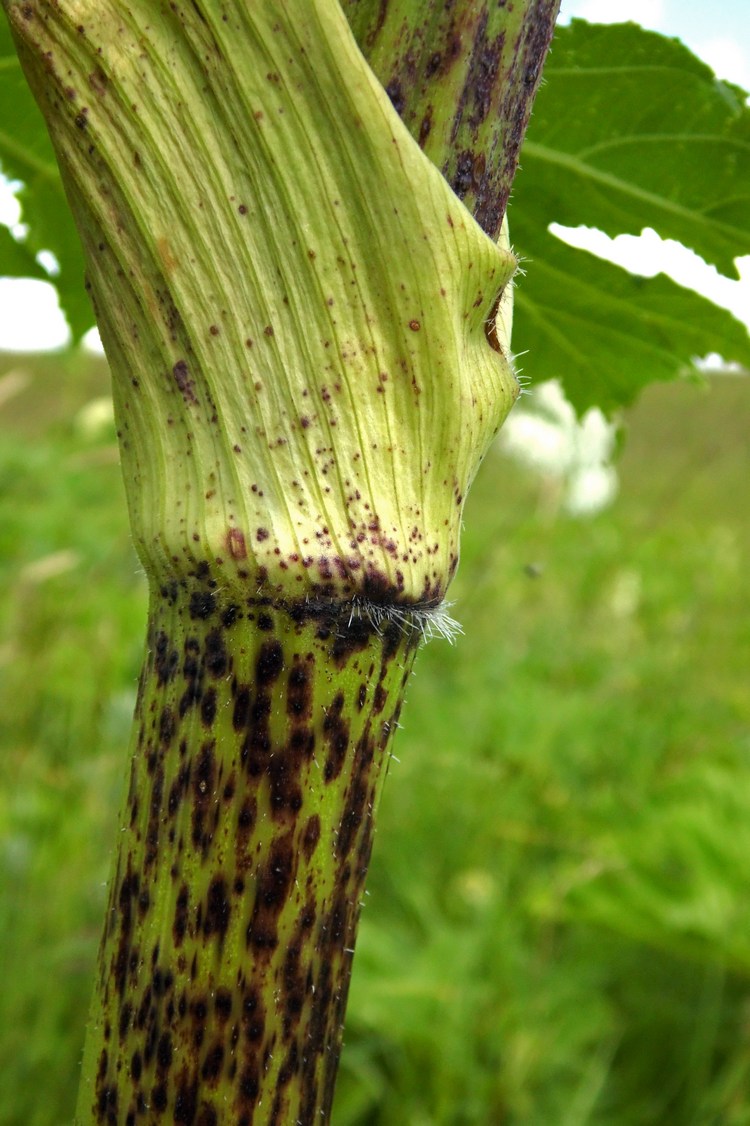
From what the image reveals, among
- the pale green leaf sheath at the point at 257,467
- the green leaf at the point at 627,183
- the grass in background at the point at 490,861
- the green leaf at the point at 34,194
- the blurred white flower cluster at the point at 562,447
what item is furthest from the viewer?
the blurred white flower cluster at the point at 562,447

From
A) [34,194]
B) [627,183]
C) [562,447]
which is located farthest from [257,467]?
[562,447]

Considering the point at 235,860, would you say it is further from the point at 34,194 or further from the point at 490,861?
the point at 490,861

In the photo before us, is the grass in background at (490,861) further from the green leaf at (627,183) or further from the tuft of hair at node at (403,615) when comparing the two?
the tuft of hair at node at (403,615)

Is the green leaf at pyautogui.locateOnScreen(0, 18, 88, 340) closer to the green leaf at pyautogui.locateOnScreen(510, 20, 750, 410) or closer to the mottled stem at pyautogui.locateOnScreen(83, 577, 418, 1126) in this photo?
the green leaf at pyautogui.locateOnScreen(510, 20, 750, 410)

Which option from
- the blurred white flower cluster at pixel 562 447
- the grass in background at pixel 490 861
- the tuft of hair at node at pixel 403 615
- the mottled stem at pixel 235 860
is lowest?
the grass in background at pixel 490 861

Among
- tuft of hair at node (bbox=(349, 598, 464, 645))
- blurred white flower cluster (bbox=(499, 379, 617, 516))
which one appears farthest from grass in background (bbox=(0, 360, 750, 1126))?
tuft of hair at node (bbox=(349, 598, 464, 645))

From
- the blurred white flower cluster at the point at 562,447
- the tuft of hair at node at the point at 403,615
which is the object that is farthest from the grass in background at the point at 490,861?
the tuft of hair at node at the point at 403,615
